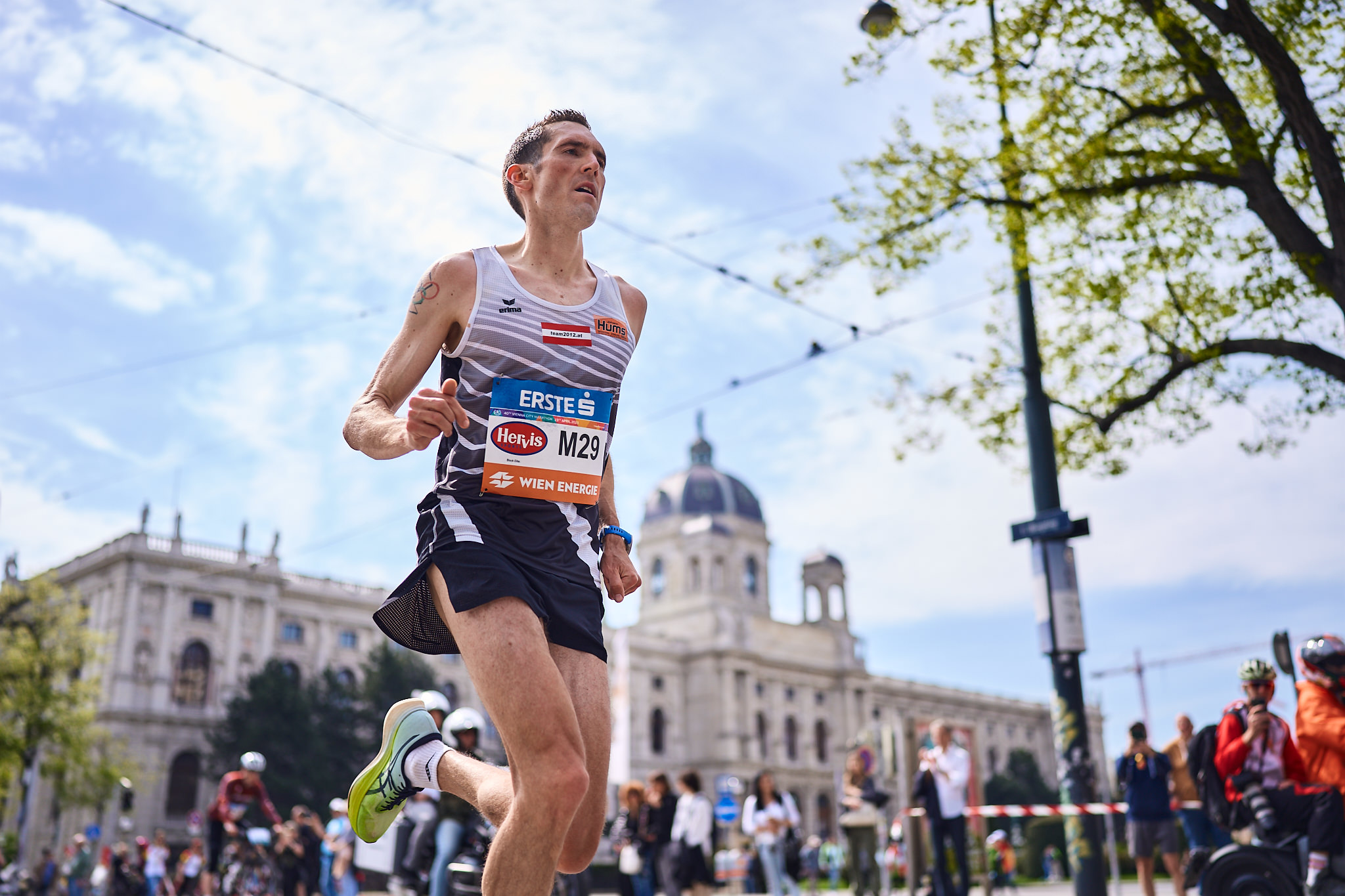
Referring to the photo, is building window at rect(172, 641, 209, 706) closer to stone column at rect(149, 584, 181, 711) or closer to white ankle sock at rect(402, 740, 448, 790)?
stone column at rect(149, 584, 181, 711)

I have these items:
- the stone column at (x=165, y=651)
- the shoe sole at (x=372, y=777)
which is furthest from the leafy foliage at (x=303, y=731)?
the shoe sole at (x=372, y=777)

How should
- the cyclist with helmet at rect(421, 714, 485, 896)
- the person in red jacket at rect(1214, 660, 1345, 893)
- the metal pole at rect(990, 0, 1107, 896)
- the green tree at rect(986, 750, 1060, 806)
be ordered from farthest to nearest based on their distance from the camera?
the green tree at rect(986, 750, 1060, 806) → the metal pole at rect(990, 0, 1107, 896) → the cyclist with helmet at rect(421, 714, 485, 896) → the person in red jacket at rect(1214, 660, 1345, 893)

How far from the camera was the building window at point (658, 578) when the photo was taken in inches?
3108

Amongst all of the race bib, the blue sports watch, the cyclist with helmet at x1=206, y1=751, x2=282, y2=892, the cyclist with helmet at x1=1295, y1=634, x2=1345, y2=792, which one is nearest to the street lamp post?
the cyclist with helmet at x1=1295, y1=634, x2=1345, y2=792

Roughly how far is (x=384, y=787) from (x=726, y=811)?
38.4ft

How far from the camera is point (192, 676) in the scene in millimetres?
50031

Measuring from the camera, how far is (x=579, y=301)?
2.77m

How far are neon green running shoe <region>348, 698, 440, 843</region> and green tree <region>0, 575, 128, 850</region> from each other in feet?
101

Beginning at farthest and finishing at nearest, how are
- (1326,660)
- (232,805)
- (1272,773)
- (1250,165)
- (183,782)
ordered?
(183,782)
(232,805)
(1250,165)
(1272,773)
(1326,660)

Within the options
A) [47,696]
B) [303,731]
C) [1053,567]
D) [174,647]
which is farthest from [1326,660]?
[174,647]

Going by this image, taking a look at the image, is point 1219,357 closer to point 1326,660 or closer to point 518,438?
point 1326,660

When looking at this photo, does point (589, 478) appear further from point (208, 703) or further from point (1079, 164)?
point (208, 703)

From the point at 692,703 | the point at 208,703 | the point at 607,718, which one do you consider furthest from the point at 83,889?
the point at 692,703

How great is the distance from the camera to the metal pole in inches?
353
